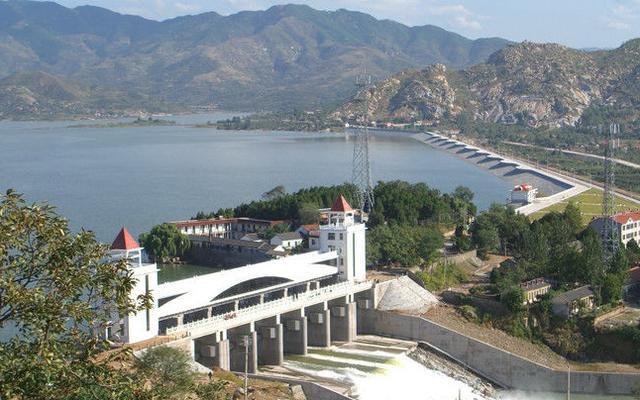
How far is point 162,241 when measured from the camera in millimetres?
36312

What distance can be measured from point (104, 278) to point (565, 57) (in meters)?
136

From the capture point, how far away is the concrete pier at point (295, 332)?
24.4 meters

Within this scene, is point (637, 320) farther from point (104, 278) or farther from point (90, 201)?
point (90, 201)

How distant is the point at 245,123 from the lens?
142 meters

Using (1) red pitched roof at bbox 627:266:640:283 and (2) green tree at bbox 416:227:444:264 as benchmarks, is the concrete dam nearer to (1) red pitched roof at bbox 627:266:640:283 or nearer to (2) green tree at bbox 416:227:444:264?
(2) green tree at bbox 416:227:444:264

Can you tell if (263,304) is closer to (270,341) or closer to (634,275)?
(270,341)

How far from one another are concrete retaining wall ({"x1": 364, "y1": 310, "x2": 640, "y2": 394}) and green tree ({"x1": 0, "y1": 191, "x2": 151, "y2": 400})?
1811 centimetres

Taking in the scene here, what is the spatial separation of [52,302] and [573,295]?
21707mm

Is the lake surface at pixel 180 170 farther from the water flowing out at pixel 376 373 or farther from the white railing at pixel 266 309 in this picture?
the water flowing out at pixel 376 373

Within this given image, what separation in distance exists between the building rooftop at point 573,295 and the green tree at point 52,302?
20556 millimetres

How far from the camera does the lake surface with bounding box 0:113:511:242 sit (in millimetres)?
51666

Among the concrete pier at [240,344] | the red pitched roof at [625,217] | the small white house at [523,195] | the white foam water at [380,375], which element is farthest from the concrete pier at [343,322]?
the small white house at [523,195]

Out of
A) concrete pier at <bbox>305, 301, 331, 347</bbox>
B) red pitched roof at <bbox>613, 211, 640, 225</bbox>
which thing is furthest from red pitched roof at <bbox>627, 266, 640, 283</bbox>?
concrete pier at <bbox>305, 301, 331, 347</bbox>

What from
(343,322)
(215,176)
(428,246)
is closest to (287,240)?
(428,246)
